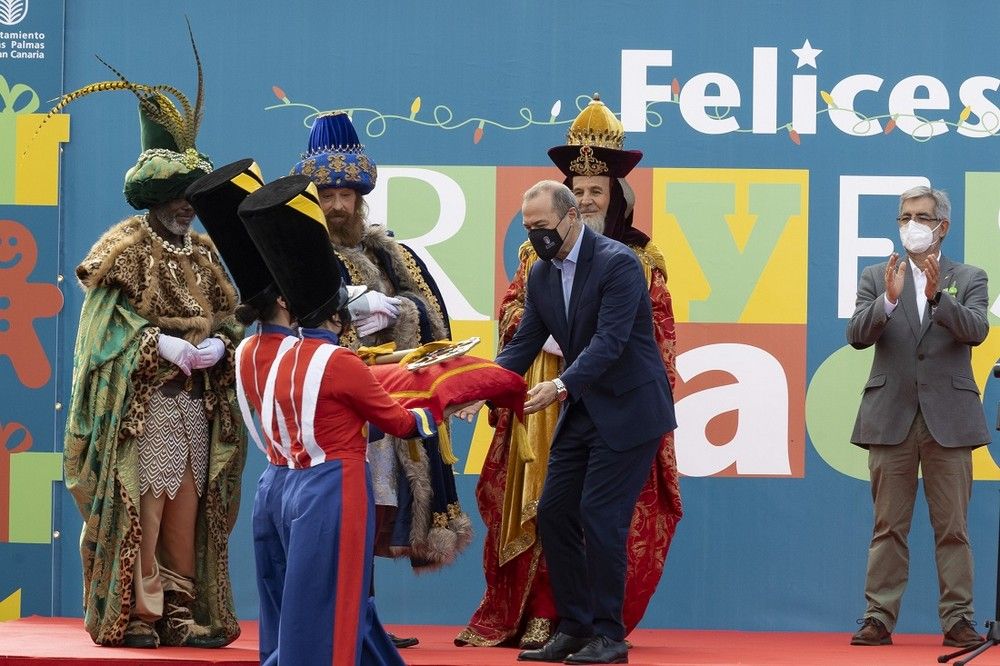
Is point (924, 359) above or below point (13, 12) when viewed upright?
below

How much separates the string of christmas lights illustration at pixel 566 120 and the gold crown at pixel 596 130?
85 cm

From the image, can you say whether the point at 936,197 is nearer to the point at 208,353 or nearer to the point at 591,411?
the point at 591,411

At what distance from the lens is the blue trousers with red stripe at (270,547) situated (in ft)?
15.0

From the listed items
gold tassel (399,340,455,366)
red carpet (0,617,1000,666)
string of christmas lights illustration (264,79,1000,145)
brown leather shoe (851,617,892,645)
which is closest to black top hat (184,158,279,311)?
gold tassel (399,340,455,366)

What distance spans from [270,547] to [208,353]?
1.49m

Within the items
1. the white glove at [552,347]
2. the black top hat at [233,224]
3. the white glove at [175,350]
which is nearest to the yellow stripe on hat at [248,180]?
the black top hat at [233,224]

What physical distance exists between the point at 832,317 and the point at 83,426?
3.41 m

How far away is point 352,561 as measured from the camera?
4.45 metres

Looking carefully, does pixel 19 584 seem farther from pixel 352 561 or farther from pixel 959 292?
pixel 959 292

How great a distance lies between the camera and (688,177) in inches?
279

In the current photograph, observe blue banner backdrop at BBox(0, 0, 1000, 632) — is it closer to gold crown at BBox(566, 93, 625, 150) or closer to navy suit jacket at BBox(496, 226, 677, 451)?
gold crown at BBox(566, 93, 625, 150)

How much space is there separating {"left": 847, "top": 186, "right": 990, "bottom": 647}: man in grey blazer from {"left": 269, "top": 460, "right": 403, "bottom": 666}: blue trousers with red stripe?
2772mm

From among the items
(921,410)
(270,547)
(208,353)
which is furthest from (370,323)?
(921,410)

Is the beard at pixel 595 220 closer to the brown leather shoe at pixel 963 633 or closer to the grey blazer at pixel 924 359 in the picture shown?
the grey blazer at pixel 924 359
